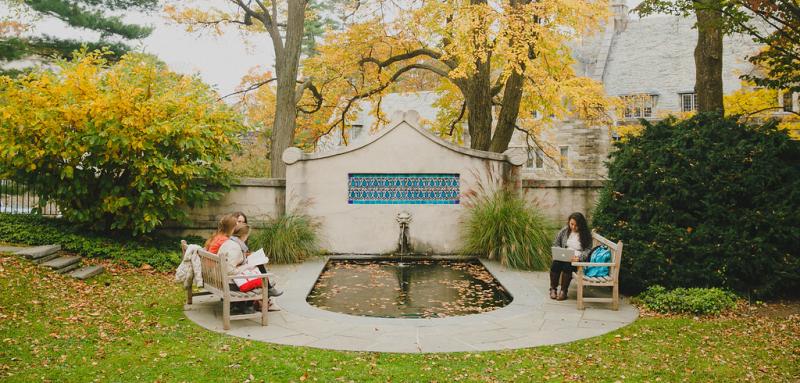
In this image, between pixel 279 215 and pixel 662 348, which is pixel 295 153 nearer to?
pixel 279 215

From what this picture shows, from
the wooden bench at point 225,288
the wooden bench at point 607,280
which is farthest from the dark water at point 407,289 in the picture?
the wooden bench at point 225,288

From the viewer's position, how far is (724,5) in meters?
8.45

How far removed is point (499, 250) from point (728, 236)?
4098 mm

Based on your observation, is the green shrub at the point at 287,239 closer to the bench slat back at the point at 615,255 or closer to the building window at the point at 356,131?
the bench slat back at the point at 615,255

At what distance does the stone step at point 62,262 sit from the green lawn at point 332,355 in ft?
4.86

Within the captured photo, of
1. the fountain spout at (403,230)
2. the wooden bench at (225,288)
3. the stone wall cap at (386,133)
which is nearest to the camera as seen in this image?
the wooden bench at (225,288)

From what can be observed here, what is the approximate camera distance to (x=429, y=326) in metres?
6.93

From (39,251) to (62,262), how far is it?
1.41 ft

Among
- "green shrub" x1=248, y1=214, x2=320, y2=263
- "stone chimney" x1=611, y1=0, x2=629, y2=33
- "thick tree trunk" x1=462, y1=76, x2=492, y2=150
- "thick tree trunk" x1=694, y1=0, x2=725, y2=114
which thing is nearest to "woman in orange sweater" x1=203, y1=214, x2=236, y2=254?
"green shrub" x1=248, y1=214, x2=320, y2=263

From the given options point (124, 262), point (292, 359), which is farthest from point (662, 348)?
point (124, 262)

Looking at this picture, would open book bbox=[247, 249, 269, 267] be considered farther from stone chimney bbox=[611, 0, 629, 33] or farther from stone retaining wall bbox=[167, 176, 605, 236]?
stone chimney bbox=[611, 0, 629, 33]

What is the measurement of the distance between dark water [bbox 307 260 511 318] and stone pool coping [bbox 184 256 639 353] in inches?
15.8

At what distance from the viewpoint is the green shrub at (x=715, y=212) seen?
7992 millimetres

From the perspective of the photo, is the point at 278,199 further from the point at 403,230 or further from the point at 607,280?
the point at 607,280
